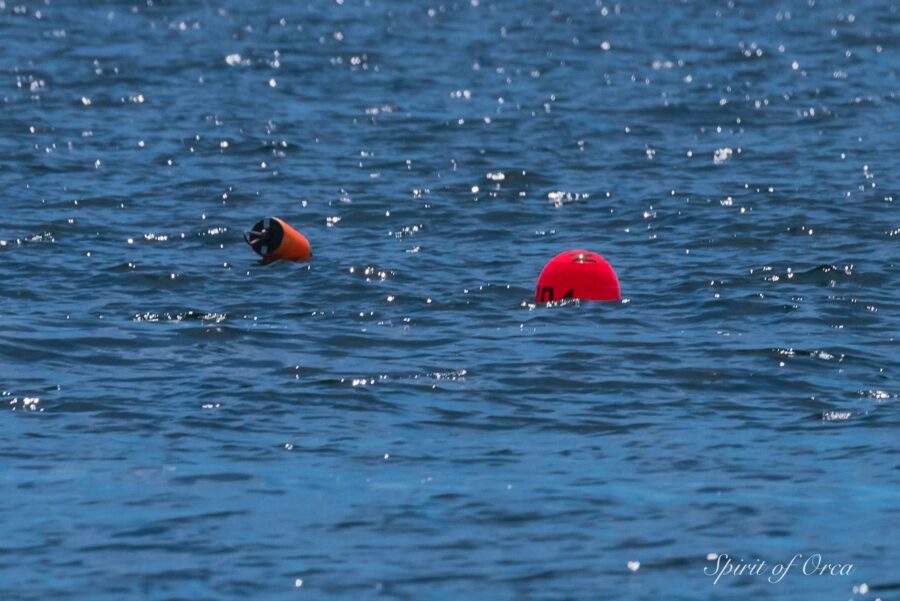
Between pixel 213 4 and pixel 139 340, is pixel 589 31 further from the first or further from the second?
pixel 139 340

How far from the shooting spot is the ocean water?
10.8 meters

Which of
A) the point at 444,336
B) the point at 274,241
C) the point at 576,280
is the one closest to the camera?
the point at 444,336

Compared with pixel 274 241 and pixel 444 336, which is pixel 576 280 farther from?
pixel 274 241

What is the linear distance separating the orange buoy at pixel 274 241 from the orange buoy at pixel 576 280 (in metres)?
3.28

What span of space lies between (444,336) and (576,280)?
1858mm

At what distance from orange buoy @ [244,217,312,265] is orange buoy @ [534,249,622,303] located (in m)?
3.28

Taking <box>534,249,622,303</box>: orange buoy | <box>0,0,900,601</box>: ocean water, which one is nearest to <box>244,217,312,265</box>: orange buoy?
<box>0,0,900,601</box>: ocean water

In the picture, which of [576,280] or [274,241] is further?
[274,241]

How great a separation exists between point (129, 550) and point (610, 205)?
13.3 meters

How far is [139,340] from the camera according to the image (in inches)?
632

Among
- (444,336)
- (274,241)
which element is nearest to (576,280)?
(444,336)

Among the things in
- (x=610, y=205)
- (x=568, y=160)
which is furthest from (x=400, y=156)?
(x=610, y=205)

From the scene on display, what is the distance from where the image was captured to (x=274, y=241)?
63.7 ft

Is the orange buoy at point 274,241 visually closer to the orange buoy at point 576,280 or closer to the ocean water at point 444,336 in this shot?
the ocean water at point 444,336
